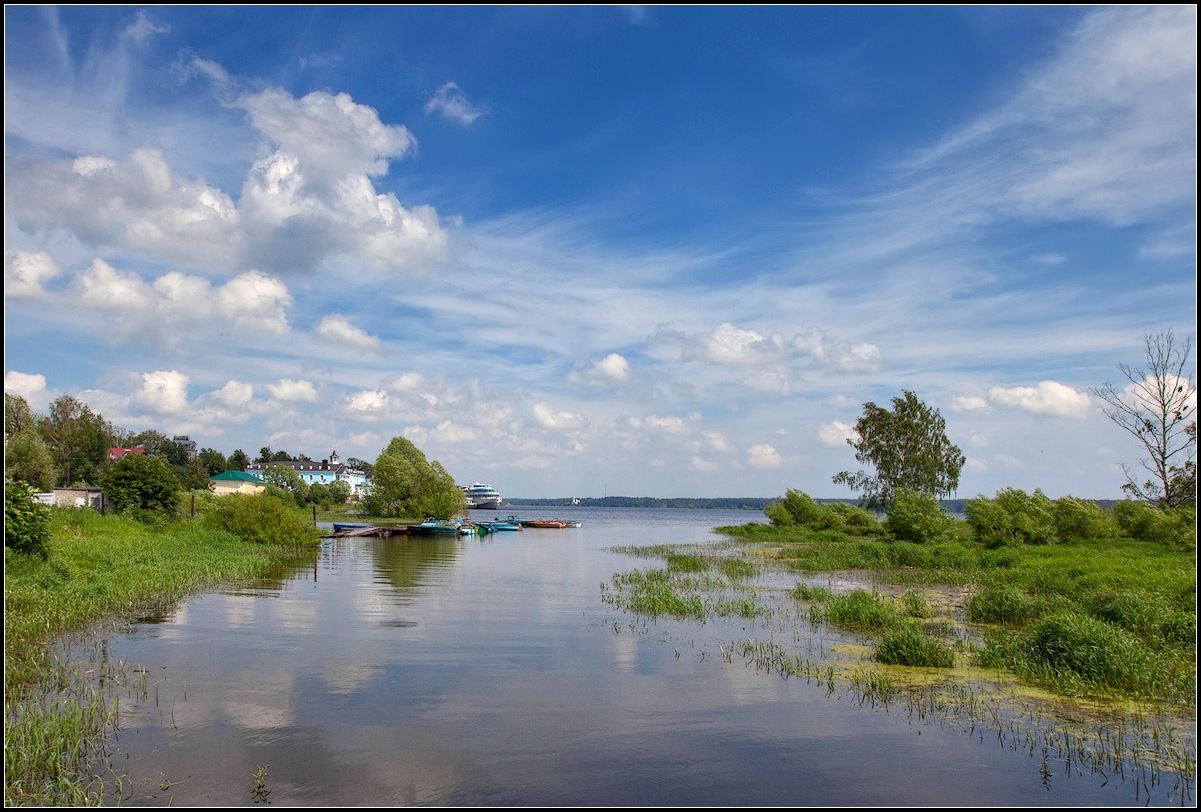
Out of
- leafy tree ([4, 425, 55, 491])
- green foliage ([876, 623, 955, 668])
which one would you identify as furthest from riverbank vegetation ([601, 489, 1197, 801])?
leafy tree ([4, 425, 55, 491])

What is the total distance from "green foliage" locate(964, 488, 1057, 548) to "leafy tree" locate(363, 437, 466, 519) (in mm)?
64510

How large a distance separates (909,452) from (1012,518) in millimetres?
24461

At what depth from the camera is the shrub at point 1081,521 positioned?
41812mm

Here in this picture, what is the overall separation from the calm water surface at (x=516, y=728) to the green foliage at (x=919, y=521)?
31065 millimetres

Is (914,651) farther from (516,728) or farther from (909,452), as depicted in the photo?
(909,452)

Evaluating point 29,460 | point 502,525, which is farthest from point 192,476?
point 502,525

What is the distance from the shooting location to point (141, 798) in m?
10.4

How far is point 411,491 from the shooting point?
334 feet

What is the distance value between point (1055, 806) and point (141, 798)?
519 inches

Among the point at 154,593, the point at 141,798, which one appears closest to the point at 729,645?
the point at 141,798

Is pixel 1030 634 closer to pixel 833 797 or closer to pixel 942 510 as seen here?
pixel 833 797

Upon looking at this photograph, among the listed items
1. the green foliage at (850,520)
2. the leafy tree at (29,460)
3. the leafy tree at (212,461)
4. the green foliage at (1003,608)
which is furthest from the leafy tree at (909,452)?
the leafy tree at (212,461)

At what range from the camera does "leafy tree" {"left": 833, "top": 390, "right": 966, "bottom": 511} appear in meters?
67.6

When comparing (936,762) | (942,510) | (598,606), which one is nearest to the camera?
(936,762)
